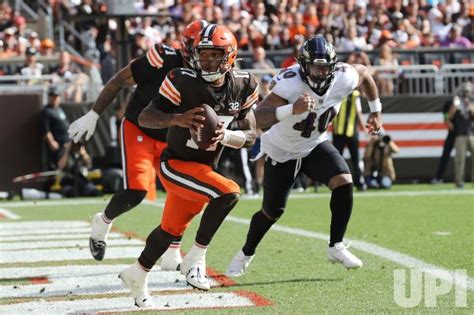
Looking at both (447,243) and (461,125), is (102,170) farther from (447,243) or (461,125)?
(447,243)

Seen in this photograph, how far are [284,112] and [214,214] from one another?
1.08m

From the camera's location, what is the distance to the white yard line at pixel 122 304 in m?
5.55

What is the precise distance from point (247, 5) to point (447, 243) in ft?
43.2

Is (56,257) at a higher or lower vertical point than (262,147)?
lower

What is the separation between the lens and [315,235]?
944 cm

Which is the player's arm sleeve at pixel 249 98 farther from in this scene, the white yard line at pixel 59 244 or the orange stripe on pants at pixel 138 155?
the white yard line at pixel 59 244

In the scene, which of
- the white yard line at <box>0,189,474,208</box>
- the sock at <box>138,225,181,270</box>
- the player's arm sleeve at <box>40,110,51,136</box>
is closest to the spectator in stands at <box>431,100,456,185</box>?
the white yard line at <box>0,189,474,208</box>

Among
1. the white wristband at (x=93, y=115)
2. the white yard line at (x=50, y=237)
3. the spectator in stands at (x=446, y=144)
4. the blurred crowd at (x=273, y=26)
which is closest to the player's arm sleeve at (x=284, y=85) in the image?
the white wristband at (x=93, y=115)

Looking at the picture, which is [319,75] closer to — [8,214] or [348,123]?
[8,214]

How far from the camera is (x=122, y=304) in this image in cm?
580

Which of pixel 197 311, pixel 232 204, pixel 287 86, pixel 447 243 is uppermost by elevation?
pixel 287 86

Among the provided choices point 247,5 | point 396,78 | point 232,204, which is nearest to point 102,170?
point 396,78

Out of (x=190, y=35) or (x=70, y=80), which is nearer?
(x=190, y=35)

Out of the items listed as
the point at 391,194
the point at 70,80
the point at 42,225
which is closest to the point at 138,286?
the point at 42,225
